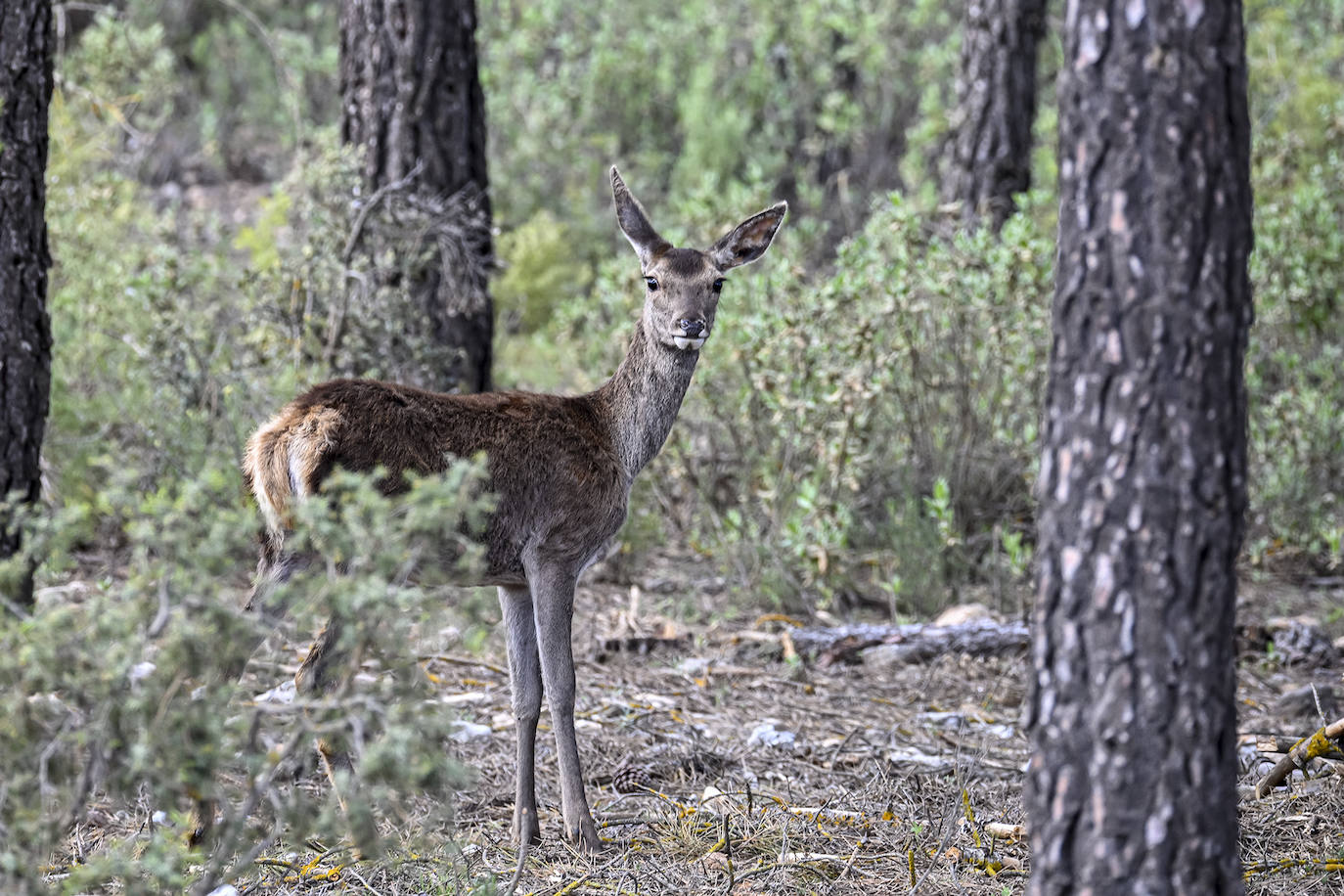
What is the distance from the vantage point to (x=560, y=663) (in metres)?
4.61

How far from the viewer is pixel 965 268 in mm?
7633

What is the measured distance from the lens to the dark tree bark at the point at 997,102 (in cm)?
954

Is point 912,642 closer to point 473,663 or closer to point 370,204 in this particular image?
point 473,663

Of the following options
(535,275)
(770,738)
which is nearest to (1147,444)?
(770,738)

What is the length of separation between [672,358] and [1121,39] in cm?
273

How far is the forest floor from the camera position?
406 centimetres

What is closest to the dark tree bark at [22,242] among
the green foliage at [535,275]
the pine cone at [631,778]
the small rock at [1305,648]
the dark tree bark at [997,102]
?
the pine cone at [631,778]

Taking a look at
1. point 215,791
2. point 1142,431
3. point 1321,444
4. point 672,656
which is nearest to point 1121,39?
point 1142,431

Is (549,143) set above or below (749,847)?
→ above

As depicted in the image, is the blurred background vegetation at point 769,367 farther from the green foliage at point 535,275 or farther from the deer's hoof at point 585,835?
the deer's hoof at point 585,835

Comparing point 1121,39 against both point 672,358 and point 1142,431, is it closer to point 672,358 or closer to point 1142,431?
point 1142,431

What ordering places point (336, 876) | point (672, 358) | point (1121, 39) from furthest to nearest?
point (672, 358), point (336, 876), point (1121, 39)

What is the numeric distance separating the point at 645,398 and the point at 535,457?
636 millimetres

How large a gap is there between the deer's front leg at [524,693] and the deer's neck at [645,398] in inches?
26.4
